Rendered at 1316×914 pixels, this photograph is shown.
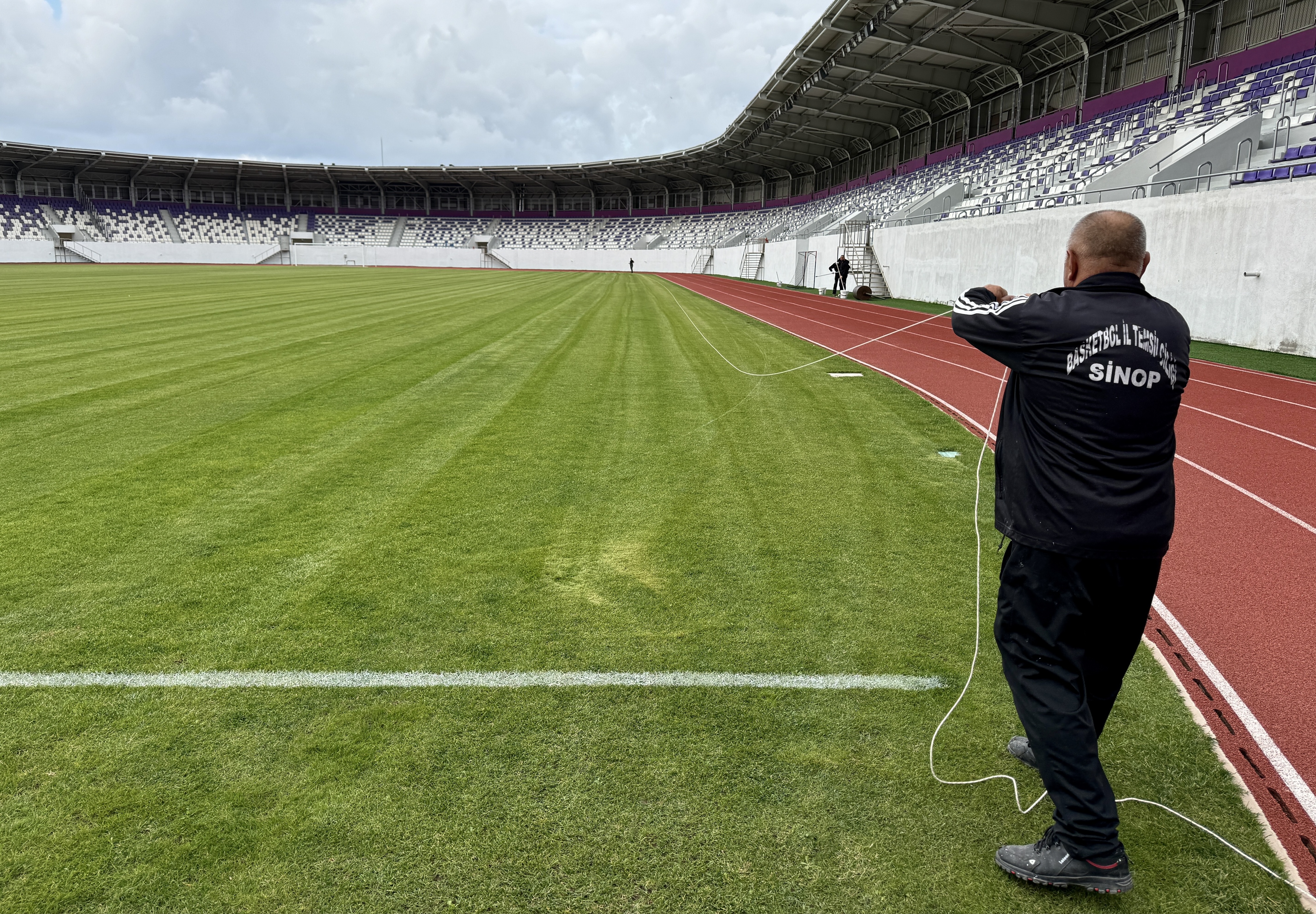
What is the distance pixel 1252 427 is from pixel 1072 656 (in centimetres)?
920

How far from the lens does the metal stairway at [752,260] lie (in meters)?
54.3

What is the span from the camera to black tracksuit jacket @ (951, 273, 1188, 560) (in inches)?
99.4

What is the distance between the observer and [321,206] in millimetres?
90688

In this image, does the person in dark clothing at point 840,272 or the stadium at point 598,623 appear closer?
the stadium at point 598,623

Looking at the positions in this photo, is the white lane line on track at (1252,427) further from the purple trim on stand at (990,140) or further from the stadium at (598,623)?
the purple trim on stand at (990,140)

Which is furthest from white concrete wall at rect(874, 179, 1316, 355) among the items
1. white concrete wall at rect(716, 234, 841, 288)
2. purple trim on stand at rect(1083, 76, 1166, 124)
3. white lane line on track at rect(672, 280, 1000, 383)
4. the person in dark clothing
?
white concrete wall at rect(716, 234, 841, 288)

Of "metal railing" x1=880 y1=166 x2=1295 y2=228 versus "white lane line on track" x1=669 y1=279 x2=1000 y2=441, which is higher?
"metal railing" x1=880 y1=166 x2=1295 y2=228

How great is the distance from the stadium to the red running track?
0.03m

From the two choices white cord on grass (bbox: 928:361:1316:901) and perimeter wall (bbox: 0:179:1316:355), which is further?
perimeter wall (bbox: 0:179:1316:355)

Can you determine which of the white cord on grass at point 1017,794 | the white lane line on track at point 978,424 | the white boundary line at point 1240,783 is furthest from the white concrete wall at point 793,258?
the white cord on grass at point 1017,794

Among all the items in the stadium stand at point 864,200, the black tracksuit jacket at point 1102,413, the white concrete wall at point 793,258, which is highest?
the stadium stand at point 864,200

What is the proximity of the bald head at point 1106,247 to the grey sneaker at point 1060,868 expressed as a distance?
189cm

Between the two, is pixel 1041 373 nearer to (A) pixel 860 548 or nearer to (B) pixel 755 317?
(A) pixel 860 548

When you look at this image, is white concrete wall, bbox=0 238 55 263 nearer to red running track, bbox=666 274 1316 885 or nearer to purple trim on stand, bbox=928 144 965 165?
purple trim on stand, bbox=928 144 965 165
